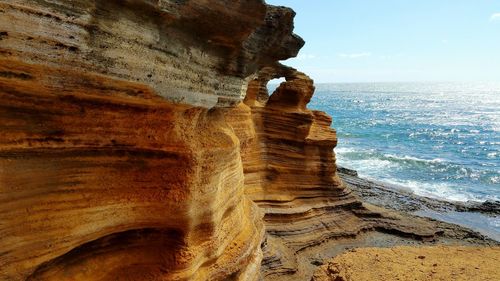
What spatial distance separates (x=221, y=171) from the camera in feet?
16.7

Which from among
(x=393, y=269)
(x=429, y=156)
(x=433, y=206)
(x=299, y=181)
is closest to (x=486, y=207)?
(x=433, y=206)

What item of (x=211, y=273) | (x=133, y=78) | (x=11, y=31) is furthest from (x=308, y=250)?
(x=11, y=31)

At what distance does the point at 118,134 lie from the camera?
3.87m

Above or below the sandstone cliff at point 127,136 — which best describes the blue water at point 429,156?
below

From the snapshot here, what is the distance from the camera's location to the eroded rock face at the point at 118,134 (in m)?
3.12

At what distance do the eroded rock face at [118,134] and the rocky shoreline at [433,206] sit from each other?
49.4 ft

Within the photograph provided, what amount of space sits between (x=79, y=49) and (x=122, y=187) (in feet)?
4.97

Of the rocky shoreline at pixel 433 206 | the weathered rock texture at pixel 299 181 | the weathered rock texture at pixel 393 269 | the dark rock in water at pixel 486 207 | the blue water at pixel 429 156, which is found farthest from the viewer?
the blue water at pixel 429 156

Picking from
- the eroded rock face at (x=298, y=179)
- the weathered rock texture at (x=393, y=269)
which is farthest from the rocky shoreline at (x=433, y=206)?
the weathered rock texture at (x=393, y=269)

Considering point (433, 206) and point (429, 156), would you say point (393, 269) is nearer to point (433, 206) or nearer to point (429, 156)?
point (433, 206)

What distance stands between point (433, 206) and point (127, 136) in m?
18.7

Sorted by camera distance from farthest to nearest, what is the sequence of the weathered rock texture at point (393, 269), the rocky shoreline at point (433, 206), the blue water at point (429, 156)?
the blue water at point (429, 156)
the rocky shoreline at point (433, 206)
the weathered rock texture at point (393, 269)

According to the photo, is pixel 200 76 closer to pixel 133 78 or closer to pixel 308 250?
pixel 133 78

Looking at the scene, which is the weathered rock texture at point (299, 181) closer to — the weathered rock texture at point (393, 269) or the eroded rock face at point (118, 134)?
the weathered rock texture at point (393, 269)
